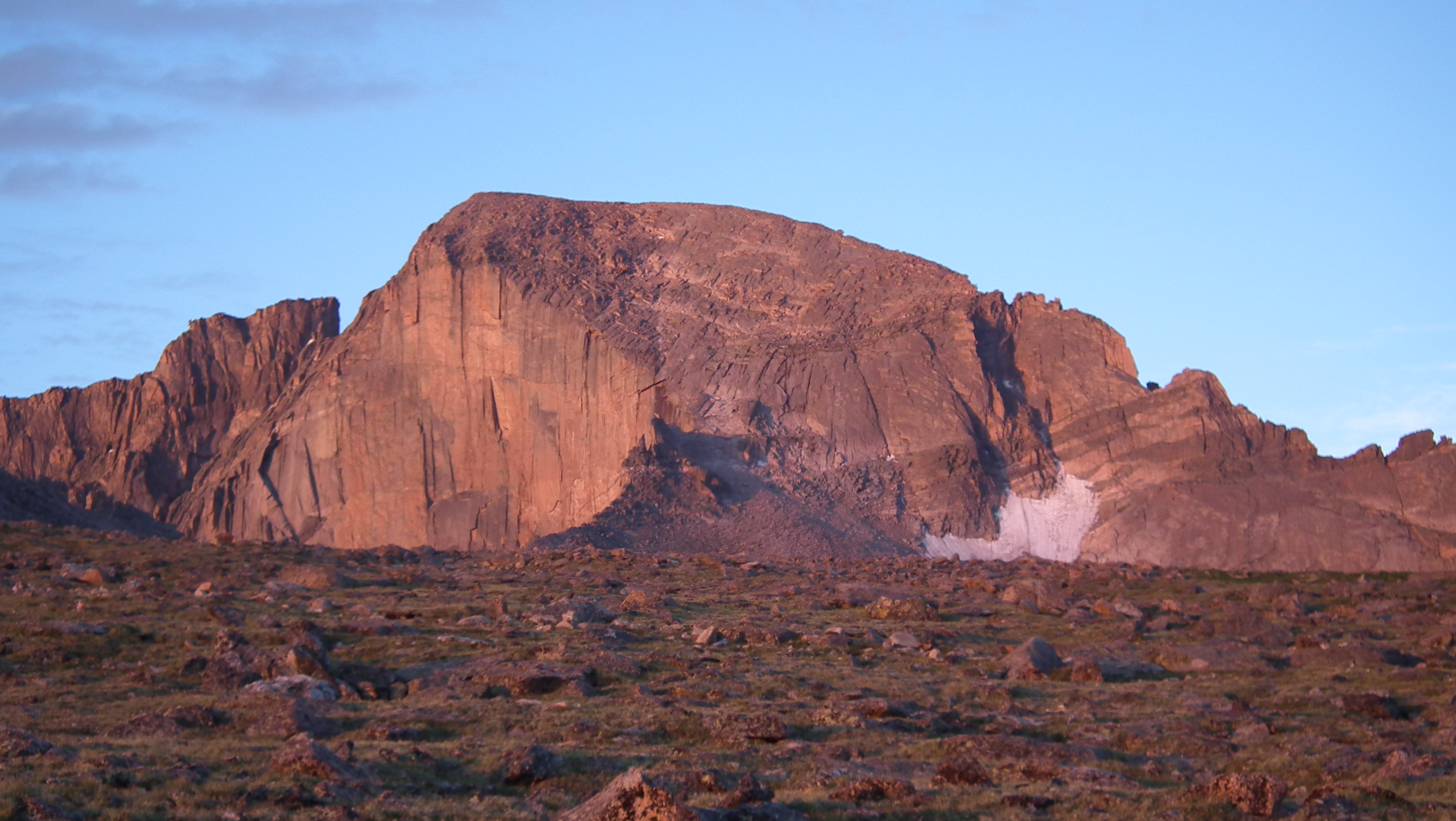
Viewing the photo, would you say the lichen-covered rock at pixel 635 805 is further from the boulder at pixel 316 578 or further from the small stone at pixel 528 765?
the boulder at pixel 316 578

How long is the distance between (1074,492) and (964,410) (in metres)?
9.99

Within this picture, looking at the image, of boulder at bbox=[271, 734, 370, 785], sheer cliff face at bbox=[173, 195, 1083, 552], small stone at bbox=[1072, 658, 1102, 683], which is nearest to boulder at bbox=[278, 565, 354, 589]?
small stone at bbox=[1072, 658, 1102, 683]

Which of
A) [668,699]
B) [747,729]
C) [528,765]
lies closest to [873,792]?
[528,765]

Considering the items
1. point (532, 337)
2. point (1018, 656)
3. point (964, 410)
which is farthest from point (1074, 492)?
point (1018, 656)

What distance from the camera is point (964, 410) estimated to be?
322 ft

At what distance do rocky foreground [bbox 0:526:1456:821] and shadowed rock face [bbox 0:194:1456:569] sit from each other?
120 ft

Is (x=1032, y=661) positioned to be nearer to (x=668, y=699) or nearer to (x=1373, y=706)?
(x=1373, y=706)

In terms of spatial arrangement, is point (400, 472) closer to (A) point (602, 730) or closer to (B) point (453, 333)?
(B) point (453, 333)

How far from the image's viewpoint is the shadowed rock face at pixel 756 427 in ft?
276

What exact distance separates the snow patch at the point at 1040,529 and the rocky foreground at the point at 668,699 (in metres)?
40.3

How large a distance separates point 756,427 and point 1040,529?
2132cm

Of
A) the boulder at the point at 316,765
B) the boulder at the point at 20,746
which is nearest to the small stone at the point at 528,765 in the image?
the boulder at the point at 316,765

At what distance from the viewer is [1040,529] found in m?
92.7

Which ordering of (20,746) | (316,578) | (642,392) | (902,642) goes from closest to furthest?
(20,746) < (902,642) < (316,578) < (642,392)
